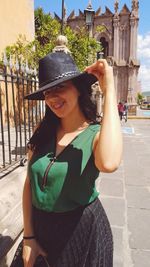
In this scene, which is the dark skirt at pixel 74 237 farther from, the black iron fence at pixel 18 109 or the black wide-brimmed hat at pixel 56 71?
the black iron fence at pixel 18 109

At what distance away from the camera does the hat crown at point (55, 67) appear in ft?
4.53

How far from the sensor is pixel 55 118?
5.38ft

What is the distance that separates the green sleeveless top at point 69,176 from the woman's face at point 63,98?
6.2 inches

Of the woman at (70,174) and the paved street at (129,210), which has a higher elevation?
the woman at (70,174)

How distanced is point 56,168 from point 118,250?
6.50 ft

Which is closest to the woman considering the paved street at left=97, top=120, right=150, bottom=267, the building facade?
the paved street at left=97, top=120, right=150, bottom=267

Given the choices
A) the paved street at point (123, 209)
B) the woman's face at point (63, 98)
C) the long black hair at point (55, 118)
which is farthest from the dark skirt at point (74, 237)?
the paved street at point (123, 209)

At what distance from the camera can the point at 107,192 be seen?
458 centimetres

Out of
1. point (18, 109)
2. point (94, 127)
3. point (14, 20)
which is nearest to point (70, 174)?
point (94, 127)

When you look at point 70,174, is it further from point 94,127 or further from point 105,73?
point 105,73

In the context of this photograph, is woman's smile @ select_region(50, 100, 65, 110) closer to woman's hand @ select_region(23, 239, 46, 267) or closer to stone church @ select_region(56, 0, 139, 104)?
woman's hand @ select_region(23, 239, 46, 267)

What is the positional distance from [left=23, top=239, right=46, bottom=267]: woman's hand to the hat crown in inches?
36.5

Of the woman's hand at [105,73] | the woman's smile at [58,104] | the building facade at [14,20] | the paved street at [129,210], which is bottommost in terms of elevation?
the paved street at [129,210]

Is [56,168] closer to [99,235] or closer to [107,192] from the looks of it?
[99,235]
